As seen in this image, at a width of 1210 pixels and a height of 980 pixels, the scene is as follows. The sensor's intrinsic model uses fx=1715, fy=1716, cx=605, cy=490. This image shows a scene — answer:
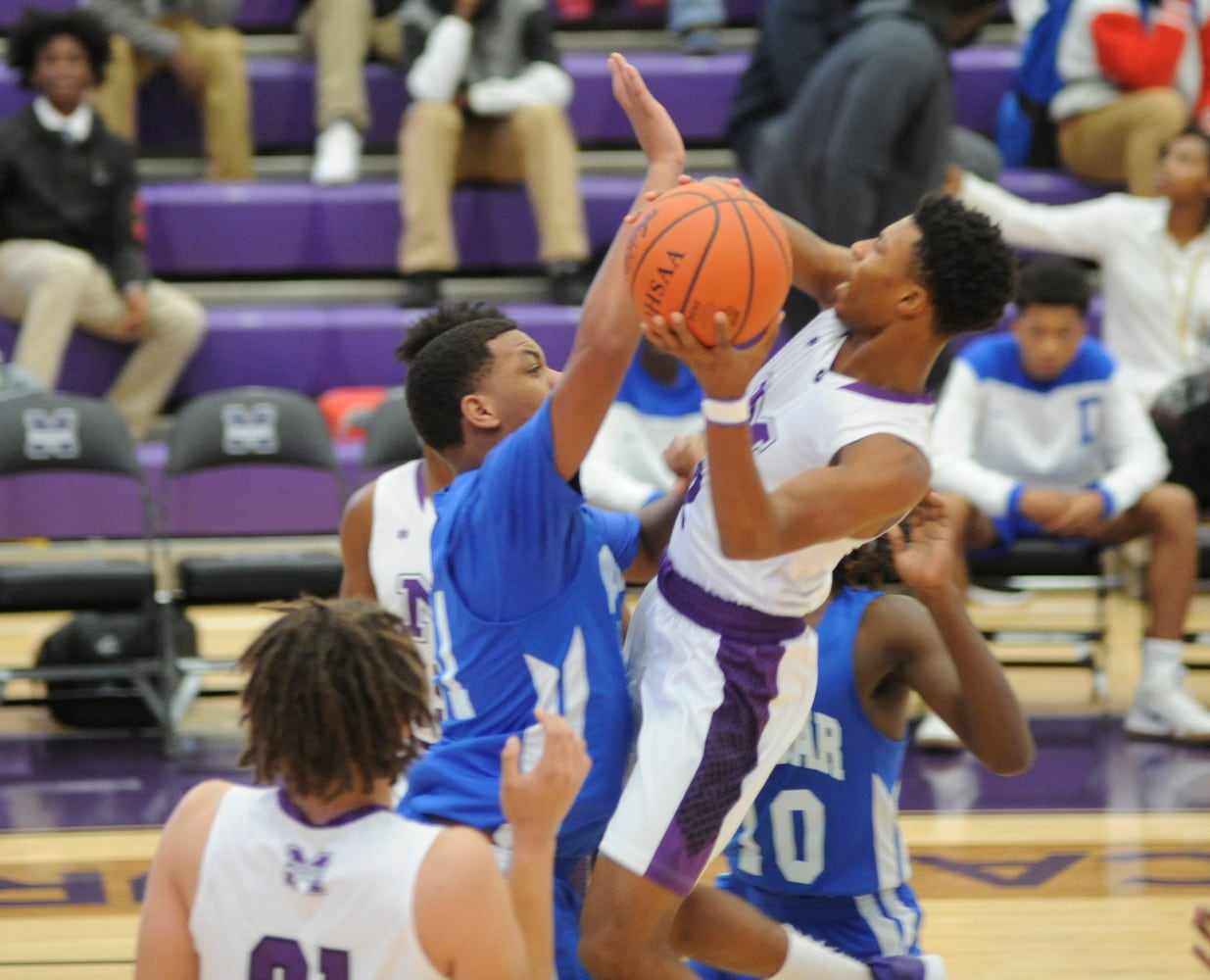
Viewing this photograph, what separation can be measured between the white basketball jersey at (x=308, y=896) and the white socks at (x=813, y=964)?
1.19 meters

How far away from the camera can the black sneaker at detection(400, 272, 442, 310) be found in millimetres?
7805

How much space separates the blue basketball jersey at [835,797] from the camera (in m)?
3.22

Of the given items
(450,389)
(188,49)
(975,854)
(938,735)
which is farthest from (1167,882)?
(188,49)

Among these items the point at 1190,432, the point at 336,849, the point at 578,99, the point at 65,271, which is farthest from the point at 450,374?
the point at 578,99

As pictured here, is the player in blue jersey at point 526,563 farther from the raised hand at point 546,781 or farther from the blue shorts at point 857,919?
the raised hand at point 546,781

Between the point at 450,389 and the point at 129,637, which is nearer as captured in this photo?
the point at 450,389

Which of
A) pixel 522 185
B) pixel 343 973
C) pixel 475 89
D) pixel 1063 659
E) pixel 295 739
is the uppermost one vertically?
pixel 295 739

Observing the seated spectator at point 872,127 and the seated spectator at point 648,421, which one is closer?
the seated spectator at point 872,127

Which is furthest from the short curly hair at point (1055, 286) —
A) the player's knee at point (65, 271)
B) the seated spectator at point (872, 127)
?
the player's knee at point (65, 271)

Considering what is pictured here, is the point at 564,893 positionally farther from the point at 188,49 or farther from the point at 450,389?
the point at 188,49

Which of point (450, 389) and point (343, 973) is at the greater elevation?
point (450, 389)

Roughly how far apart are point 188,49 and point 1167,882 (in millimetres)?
5866

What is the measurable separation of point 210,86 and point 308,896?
6688 millimetres

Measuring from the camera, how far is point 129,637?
5.91 m
